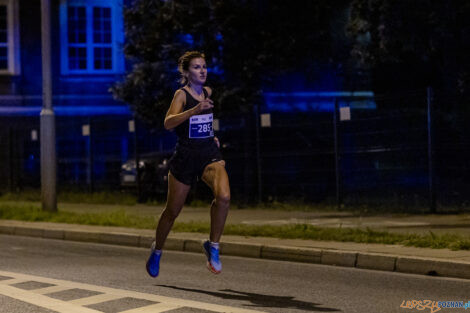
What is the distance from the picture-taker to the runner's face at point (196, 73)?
855cm

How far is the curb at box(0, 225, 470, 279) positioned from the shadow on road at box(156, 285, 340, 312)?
2.31 metres

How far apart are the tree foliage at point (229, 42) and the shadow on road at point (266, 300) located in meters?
14.1

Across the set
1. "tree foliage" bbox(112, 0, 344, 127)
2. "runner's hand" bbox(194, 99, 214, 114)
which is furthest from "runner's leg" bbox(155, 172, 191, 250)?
"tree foliage" bbox(112, 0, 344, 127)

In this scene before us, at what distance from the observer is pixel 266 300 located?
7961 millimetres

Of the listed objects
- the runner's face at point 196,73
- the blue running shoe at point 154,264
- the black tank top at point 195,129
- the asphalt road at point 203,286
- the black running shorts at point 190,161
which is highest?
the runner's face at point 196,73

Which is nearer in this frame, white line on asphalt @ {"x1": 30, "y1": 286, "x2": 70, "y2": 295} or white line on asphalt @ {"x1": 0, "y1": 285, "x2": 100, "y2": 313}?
white line on asphalt @ {"x1": 0, "y1": 285, "x2": 100, "y2": 313}

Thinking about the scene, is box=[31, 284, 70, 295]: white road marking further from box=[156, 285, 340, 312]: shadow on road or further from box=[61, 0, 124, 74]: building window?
box=[61, 0, 124, 74]: building window

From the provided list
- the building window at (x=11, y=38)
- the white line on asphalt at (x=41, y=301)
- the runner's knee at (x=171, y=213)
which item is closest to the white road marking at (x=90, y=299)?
the white line on asphalt at (x=41, y=301)

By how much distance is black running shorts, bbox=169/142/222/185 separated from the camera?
843 cm

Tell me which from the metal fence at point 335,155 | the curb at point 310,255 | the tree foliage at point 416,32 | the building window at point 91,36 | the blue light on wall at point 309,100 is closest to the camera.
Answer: the curb at point 310,255

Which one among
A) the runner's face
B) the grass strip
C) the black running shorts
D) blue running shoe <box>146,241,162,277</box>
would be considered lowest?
the grass strip

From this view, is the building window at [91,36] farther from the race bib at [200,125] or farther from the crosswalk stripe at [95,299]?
the crosswalk stripe at [95,299]

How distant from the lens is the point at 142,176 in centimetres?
2161

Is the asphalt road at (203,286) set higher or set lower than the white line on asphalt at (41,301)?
lower
